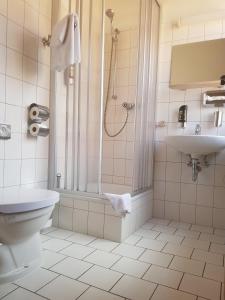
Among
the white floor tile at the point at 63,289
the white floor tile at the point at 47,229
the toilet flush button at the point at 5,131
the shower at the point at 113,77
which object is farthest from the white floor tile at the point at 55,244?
the shower at the point at 113,77

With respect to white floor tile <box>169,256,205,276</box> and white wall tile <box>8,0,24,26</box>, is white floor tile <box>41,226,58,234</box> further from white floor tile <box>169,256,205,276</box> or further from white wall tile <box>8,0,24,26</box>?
white wall tile <box>8,0,24,26</box>

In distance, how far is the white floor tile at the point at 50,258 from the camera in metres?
1.53

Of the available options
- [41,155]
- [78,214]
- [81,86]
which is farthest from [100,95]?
[78,214]

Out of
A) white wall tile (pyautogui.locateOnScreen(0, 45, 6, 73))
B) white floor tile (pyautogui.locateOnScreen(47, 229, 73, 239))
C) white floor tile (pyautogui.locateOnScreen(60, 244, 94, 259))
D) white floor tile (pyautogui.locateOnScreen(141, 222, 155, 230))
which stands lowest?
white floor tile (pyautogui.locateOnScreen(60, 244, 94, 259))

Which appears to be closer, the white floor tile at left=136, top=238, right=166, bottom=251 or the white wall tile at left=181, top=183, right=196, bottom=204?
the white floor tile at left=136, top=238, right=166, bottom=251

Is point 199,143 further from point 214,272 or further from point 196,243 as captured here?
point 214,272

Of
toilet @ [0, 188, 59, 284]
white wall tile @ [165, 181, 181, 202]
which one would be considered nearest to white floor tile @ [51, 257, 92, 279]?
toilet @ [0, 188, 59, 284]

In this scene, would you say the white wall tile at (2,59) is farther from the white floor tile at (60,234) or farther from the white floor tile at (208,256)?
the white floor tile at (208,256)

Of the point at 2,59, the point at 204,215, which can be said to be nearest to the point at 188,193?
the point at 204,215

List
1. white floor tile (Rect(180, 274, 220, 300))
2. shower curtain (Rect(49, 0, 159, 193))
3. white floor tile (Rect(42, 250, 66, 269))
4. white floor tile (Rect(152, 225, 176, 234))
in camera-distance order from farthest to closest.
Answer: white floor tile (Rect(152, 225, 176, 234)), shower curtain (Rect(49, 0, 159, 193)), white floor tile (Rect(42, 250, 66, 269)), white floor tile (Rect(180, 274, 220, 300))

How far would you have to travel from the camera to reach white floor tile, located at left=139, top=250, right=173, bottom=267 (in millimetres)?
1617

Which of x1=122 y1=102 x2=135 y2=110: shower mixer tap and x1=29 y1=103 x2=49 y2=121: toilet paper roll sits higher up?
x1=122 y1=102 x2=135 y2=110: shower mixer tap

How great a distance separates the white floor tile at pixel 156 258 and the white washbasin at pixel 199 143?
87cm

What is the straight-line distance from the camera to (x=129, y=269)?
1.51 meters
